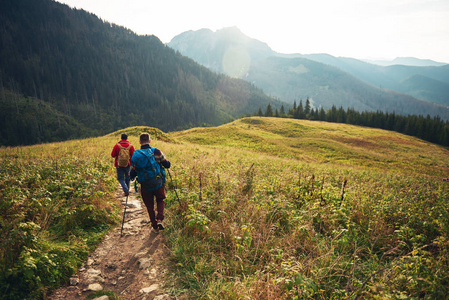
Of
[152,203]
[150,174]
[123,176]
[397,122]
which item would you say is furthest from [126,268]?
[397,122]

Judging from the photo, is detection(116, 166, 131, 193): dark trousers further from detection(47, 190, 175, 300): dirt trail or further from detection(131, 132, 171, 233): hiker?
detection(131, 132, 171, 233): hiker

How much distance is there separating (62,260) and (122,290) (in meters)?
1.61

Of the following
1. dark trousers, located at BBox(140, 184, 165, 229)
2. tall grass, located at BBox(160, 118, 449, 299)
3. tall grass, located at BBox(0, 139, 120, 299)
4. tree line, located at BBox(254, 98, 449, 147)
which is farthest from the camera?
tree line, located at BBox(254, 98, 449, 147)

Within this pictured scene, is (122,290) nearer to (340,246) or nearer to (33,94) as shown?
(340,246)

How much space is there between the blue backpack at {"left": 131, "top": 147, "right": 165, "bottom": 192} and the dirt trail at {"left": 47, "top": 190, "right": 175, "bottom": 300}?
1607 mm

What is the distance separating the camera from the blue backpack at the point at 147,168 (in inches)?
239

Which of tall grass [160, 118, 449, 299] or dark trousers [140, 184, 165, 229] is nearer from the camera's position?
tall grass [160, 118, 449, 299]

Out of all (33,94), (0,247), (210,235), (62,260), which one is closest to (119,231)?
(62,260)

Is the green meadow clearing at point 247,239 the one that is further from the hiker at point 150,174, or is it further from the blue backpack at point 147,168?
the blue backpack at point 147,168

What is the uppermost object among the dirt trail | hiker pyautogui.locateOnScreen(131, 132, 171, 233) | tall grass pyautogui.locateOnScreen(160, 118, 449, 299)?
hiker pyautogui.locateOnScreen(131, 132, 171, 233)

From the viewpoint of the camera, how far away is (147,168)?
6.12 meters

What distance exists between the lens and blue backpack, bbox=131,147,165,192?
6.07 m

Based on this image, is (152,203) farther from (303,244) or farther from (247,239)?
(303,244)

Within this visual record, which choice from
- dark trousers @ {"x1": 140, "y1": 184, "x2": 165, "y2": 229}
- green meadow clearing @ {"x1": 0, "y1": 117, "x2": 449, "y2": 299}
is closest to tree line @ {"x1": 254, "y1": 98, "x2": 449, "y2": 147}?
green meadow clearing @ {"x1": 0, "y1": 117, "x2": 449, "y2": 299}
